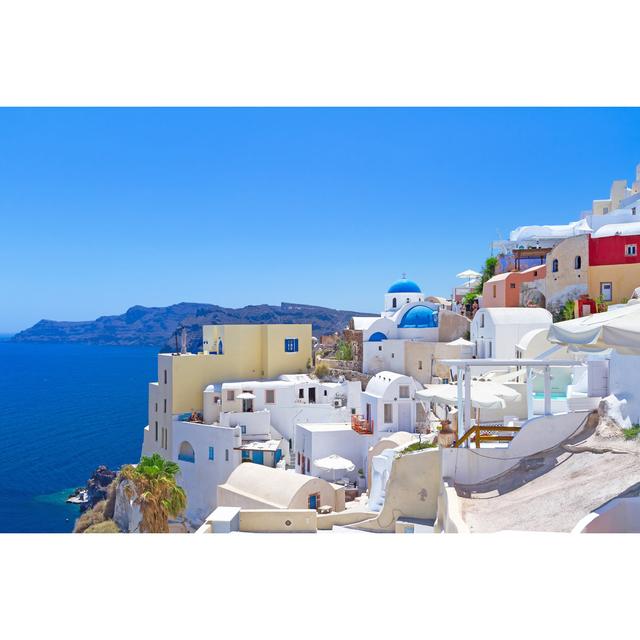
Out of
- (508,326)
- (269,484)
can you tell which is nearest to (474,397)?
(269,484)

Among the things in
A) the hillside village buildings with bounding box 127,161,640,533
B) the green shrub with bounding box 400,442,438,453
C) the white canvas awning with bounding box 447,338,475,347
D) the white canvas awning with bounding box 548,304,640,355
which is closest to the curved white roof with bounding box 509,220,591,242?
the hillside village buildings with bounding box 127,161,640,533

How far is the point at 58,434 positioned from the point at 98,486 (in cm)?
2643

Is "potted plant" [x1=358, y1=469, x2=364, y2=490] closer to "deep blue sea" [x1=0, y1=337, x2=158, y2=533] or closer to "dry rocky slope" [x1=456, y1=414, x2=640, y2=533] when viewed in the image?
"dry rocky slope" [x1=456, y1=414, x2=640, y2=533]

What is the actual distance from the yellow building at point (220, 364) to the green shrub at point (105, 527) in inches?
151

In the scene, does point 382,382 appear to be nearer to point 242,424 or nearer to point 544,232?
point 242,424

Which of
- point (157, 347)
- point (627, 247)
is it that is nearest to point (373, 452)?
point (627, 247)

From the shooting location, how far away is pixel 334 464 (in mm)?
21844

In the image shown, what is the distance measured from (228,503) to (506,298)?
15.4m

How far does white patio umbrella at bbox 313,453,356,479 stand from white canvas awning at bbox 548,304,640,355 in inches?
591

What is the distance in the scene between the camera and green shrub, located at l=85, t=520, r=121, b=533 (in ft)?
90.1

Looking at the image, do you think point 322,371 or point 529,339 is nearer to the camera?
point 529,339
